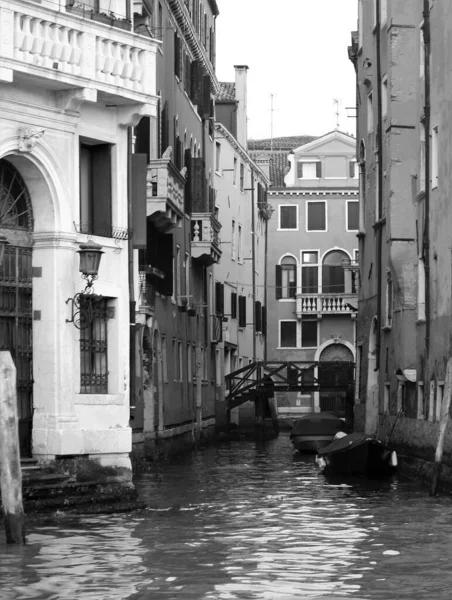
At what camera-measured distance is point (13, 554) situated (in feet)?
45.7

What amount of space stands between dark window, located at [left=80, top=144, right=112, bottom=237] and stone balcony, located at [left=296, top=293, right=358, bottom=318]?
4529 cm

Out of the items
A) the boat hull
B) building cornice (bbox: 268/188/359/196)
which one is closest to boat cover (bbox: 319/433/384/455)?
the boat hull

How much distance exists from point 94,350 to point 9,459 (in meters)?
4.24

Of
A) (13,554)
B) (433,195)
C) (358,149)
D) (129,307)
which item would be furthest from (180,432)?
(13,554)

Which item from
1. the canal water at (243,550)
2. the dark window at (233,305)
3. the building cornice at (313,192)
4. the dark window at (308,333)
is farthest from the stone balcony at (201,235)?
the dark window at (308,333)

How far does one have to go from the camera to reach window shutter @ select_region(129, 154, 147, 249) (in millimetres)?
19266

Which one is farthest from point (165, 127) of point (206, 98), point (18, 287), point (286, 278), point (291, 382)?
point (286, 278)

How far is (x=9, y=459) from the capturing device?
45.4 ft

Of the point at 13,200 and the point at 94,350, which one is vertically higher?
the point at 13,200

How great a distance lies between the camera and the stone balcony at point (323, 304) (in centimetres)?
6356

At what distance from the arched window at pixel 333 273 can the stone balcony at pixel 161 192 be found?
114 ft

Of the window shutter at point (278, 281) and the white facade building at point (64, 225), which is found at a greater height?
the window shutter at point (278, 281)

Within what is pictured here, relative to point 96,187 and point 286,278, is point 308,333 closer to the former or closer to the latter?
point 286,278

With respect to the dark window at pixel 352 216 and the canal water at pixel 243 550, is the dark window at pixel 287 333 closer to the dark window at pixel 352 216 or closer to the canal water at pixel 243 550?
the dark window at pixel 352 216
